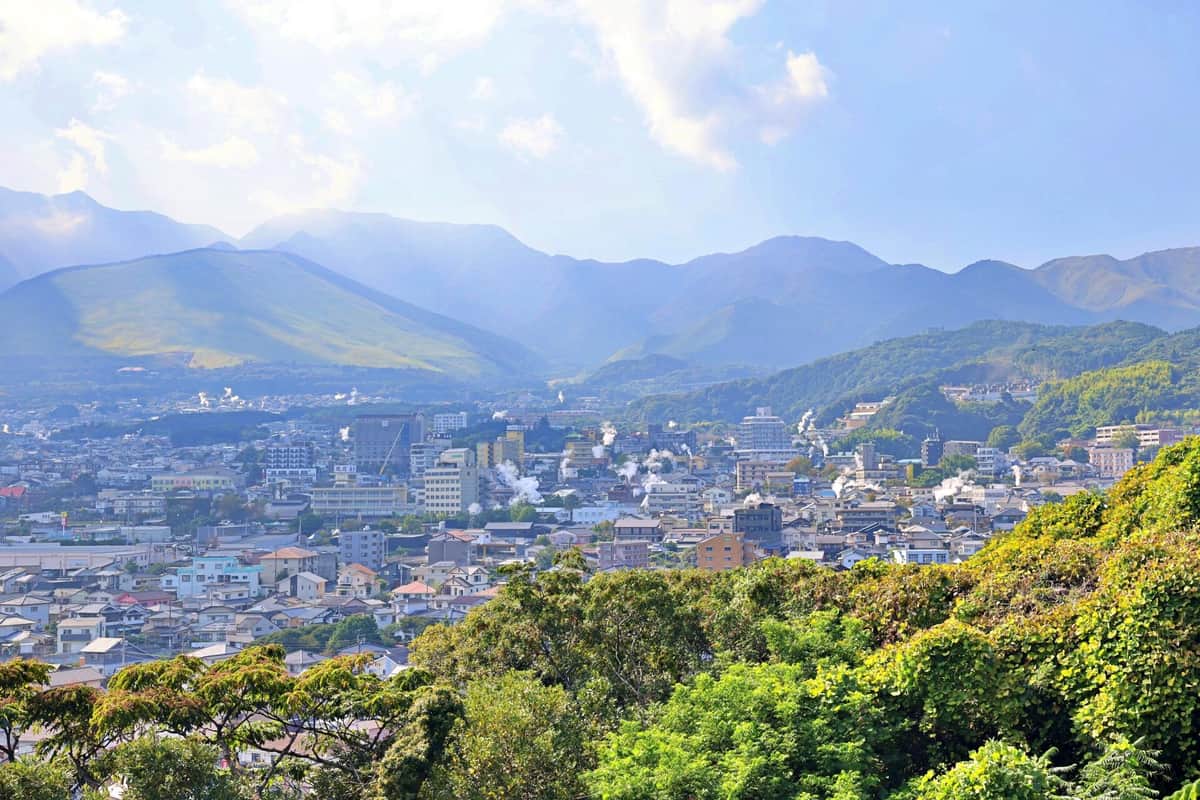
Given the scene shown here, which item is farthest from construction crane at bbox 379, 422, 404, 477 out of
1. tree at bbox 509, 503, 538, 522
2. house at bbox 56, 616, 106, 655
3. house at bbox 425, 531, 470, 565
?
house at bbox 56, 616, 106, 655

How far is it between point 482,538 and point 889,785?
4102cm

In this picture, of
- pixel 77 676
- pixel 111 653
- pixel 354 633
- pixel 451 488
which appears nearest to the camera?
pixel 77 676

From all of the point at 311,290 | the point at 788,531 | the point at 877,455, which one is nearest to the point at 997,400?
the point at 877,455

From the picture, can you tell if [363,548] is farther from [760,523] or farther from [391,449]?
[391,449]

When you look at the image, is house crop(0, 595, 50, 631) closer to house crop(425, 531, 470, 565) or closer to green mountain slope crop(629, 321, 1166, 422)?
house crop(425, 531, 470, 565)

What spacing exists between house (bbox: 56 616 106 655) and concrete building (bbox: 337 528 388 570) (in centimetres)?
1376

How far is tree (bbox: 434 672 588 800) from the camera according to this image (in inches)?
339

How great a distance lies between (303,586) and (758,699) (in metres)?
33.4

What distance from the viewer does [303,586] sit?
39.5 metres

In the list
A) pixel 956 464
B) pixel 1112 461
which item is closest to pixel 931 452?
pixel 956 464

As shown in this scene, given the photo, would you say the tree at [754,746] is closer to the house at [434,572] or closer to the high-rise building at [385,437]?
the house at [434,572]

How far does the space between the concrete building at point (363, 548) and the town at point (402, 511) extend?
114 mm

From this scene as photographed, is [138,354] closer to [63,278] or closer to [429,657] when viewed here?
[63,278]

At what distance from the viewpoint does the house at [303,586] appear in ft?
128
